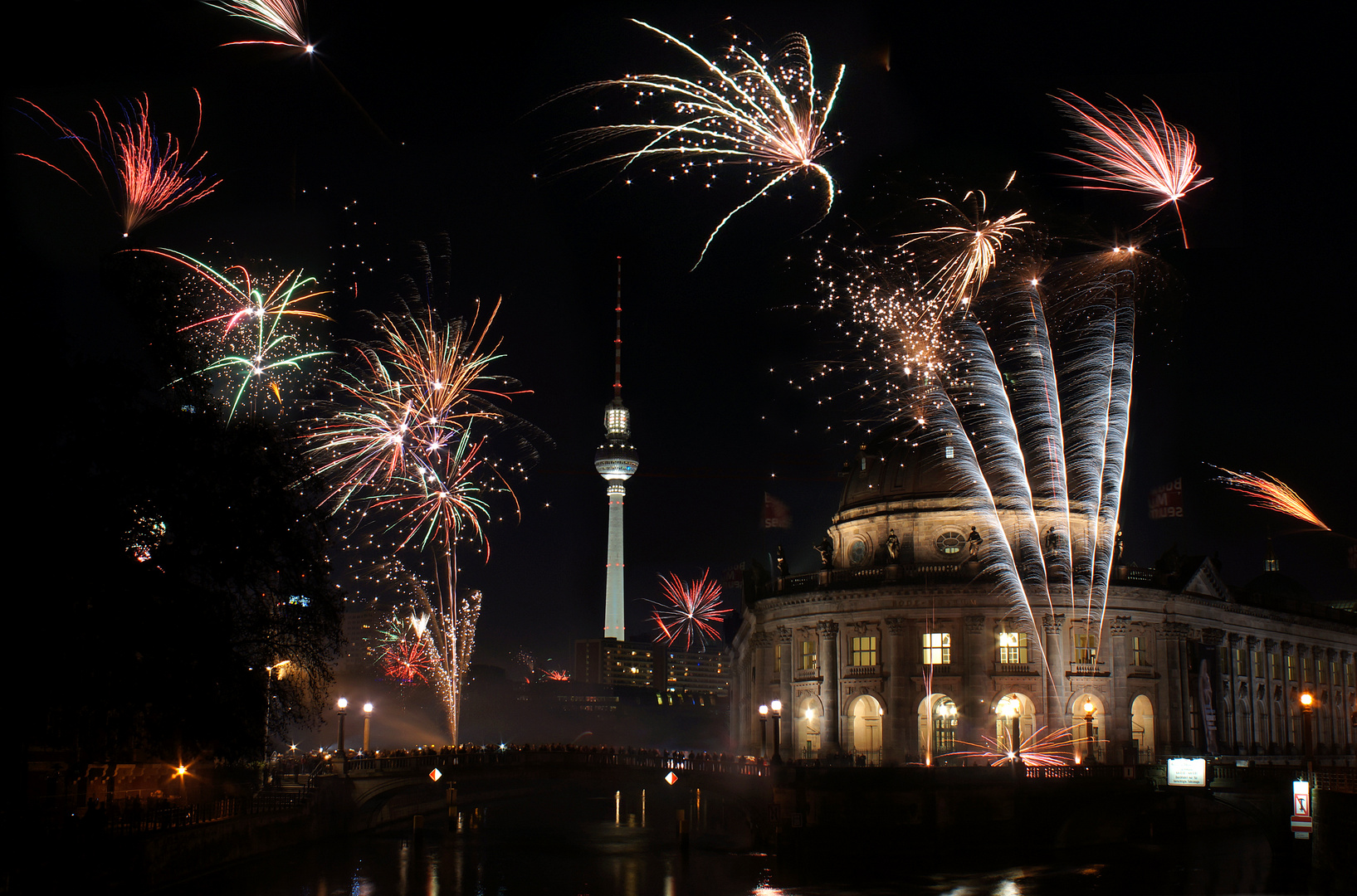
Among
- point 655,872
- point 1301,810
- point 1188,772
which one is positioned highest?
point 1188,772

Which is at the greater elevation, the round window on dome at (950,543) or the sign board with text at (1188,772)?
the round window on dome at (950,543)

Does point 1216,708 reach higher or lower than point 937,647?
lower

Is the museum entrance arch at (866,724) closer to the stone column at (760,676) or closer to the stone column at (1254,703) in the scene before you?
the stone column at (760,676)

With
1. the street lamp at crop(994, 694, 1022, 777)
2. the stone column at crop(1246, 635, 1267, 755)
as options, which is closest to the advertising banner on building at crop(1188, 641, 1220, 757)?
the stone column at crop(1246, 635, 1267, 755)

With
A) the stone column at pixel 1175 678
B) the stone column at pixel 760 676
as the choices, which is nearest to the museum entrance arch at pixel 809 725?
the stone column at pixel 760 676

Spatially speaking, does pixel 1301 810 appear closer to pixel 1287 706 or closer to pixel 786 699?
pixel 786 699

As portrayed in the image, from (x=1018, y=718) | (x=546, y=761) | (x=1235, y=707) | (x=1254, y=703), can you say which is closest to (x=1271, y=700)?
(x=1254, y=703)

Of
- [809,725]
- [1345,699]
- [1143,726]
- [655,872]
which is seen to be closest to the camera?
[655,872]
